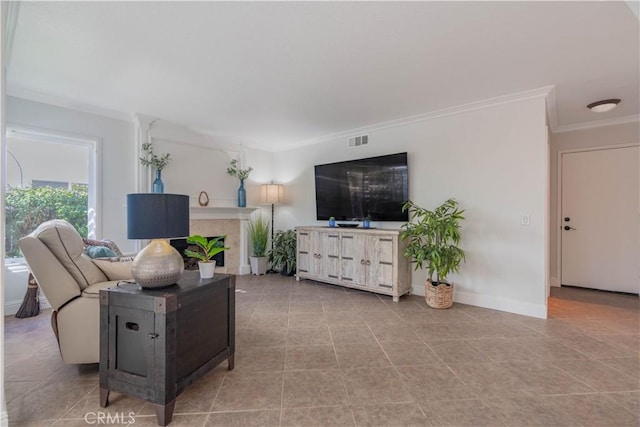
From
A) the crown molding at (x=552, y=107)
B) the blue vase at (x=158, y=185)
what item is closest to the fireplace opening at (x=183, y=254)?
the blue vase at (x=158, y=185)

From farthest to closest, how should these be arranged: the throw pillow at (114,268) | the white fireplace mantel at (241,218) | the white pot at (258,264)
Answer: the white pot at (258,264) < the white fireplace mantel at (241,218) < the throw pillow at (114,268)

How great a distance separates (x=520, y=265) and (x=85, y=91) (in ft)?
16.9

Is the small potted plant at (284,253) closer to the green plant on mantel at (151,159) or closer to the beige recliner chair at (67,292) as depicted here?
the green plant on mantel at (151,159)

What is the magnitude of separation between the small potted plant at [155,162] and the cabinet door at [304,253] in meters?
2.14

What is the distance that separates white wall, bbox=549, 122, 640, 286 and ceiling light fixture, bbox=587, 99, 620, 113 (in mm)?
757

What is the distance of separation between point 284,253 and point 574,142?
15.8 feet

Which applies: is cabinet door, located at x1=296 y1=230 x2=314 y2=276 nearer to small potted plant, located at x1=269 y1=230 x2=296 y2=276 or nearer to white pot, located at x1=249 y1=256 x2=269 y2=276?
small potted plant, located at x1=269 y1=230 x2=296 y2=276

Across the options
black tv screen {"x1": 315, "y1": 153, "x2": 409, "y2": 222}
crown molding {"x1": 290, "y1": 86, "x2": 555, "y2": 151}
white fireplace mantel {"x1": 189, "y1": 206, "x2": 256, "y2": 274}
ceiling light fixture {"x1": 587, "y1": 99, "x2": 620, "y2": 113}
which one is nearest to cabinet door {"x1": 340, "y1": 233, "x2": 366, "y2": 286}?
black tv screen {"x1": 315, "y1": 153, "x2": 409, "y2": 222}

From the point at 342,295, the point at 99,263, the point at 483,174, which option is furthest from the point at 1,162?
the point at 483,174

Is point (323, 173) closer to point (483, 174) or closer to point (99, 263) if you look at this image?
point (483, 174)

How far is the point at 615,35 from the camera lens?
2123mm
